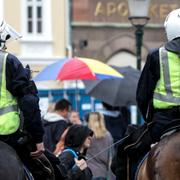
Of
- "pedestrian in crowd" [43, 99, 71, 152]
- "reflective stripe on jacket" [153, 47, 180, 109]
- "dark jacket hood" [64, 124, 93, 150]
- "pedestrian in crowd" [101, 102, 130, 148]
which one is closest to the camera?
"reflective stripe on jacket" [153, 47, 180, 109]

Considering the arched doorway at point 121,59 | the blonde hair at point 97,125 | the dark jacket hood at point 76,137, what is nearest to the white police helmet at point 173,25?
the dark jacket hood at point 76,137

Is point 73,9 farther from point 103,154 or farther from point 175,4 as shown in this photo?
point 103,154

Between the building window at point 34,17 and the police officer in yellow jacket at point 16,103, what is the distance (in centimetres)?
2606

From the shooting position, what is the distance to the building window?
109ft

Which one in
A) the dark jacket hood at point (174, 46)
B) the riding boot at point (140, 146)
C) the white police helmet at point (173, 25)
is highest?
the white police helmet at point (173, 25)

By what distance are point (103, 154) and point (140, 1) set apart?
5227 mm

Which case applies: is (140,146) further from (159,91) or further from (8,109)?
(8,109)

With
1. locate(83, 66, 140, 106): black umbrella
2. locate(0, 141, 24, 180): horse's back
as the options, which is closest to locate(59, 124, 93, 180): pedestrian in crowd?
locate(0, 141, 24, 180): horse's back

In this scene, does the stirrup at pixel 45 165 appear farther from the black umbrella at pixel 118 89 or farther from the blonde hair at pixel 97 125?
the black umbrella at pixel 118 89

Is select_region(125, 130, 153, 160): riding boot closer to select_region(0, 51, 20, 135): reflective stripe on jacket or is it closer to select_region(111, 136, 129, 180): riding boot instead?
select_region(111, 136, 129, 180): riding boot

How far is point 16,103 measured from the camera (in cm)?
738

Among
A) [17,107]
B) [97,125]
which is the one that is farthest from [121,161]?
[97,125]

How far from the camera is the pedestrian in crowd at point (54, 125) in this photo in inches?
463

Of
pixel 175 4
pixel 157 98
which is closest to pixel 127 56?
pixel 175 4
